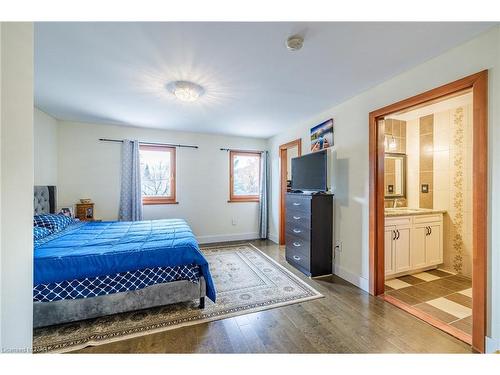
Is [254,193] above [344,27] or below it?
below

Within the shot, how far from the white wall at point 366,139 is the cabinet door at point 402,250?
57cm

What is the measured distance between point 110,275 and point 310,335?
5.88 ft

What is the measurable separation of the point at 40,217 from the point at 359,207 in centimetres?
397

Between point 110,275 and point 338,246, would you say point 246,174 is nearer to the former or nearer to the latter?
point 338,246

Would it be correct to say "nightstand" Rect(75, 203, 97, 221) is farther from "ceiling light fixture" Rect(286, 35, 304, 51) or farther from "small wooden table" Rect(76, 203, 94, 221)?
"ceiling light fixture" Rect(286, 35, 304, 51)

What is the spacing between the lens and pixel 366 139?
96.8 inches

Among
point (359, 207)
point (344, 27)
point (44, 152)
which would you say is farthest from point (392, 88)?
point (44, 152)

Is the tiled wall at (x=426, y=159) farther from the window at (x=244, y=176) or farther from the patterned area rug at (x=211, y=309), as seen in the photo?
the window at (x=244, y=176)

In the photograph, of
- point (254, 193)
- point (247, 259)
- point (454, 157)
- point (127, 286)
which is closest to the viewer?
point (127, 286)

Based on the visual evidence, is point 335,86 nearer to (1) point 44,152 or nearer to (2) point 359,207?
(2) point 359,207

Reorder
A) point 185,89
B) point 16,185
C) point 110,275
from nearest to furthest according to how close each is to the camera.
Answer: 1. point 16,185
2. point 110,275
3. point 185,89

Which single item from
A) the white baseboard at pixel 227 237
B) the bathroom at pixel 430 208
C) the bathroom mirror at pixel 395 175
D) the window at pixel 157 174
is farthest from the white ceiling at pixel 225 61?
the white baseboard at pixel 227 237

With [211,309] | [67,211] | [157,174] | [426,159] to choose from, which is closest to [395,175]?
[426,159]

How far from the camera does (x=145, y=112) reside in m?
3.20
